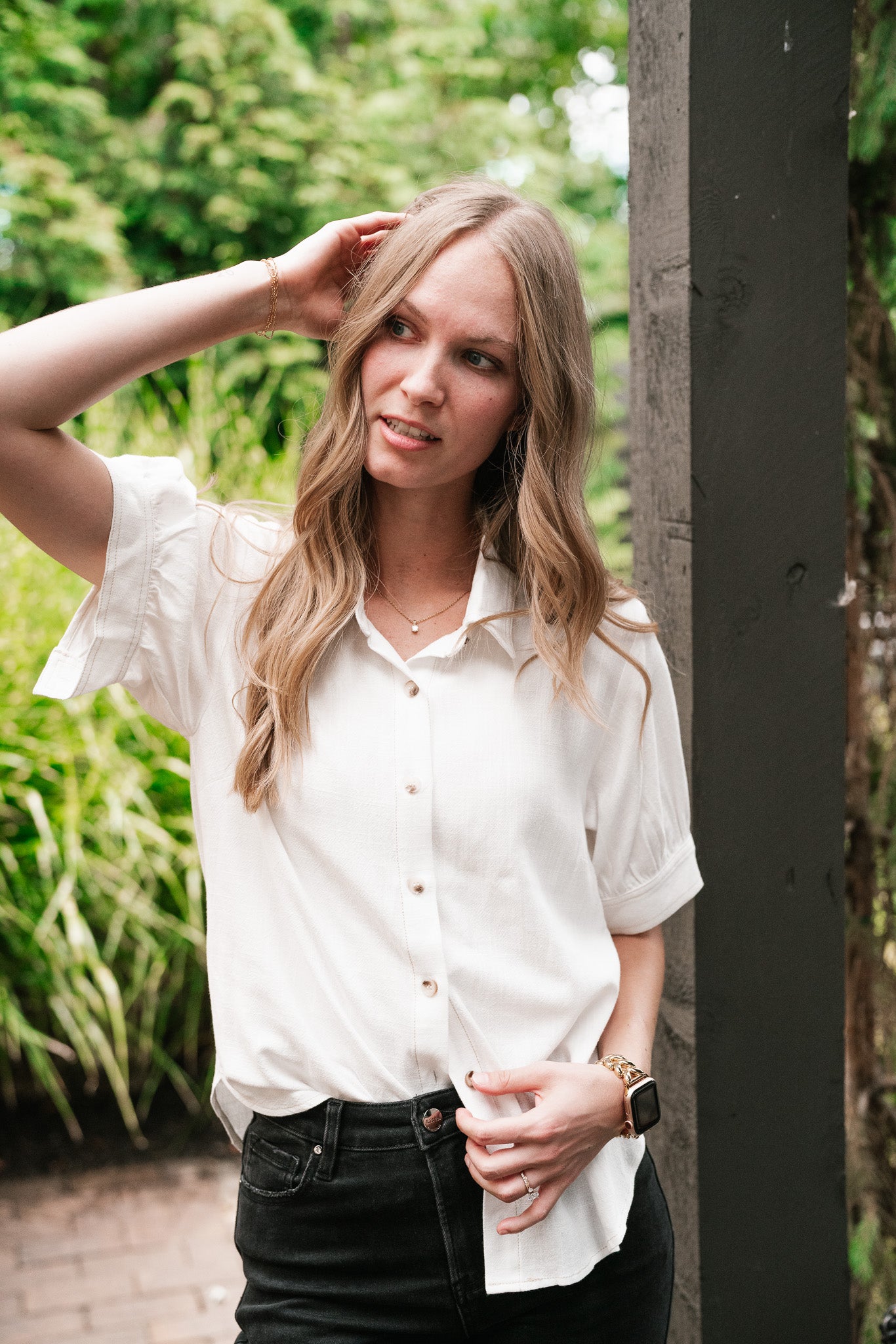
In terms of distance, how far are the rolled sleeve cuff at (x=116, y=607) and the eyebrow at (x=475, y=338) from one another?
306mm

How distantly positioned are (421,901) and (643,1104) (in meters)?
0.34

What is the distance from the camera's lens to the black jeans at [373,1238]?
1242 mm

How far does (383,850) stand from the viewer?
1.27 meters

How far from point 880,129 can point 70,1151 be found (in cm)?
321

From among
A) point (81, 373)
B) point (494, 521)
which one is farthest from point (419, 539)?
point (81, 373)

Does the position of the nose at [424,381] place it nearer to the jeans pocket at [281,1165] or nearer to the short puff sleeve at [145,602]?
the short puff sleeve at [145,602]

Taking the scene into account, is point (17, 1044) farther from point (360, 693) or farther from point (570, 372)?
point (570, 372)

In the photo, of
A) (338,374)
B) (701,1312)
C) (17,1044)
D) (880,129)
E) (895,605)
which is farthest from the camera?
(17,1044)

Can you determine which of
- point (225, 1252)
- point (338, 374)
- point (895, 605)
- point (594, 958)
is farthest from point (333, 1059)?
point (225, 1252)

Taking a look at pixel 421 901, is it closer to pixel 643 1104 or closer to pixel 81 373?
pixel 643 1104

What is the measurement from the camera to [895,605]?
2.15m

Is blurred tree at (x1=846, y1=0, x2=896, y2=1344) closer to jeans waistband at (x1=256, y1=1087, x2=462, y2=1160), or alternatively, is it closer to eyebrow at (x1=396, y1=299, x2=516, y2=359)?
eyebrow at (x1=396, y1=299, x2=516, y2=359)

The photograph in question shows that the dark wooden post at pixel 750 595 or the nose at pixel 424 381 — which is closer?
the nose at pixel 424 381

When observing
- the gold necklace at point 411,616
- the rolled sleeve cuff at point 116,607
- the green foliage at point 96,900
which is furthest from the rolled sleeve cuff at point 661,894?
the green foliage at point 96,900
